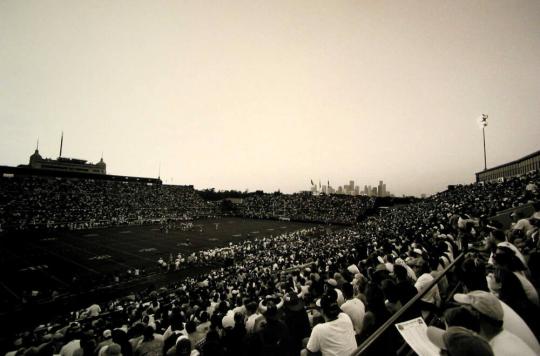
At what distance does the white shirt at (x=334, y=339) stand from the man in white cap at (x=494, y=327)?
149 centimetres

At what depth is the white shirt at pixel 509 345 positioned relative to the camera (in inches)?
80.1

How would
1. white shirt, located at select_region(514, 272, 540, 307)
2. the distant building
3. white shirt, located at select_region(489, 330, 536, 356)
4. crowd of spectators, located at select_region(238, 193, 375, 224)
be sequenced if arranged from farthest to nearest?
the distant building → crowd of spectators, located at select_region(238, 193, 375, 224) → white shirt, located at select_region(514, 272, 540, 307) → white shirt, located at select_region(489, 330, 536, 356)

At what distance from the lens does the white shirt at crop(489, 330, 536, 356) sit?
6.68ft

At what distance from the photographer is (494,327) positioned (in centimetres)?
225

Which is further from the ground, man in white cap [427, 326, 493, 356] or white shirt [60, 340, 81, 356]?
man in white cap [427, 326, 493, 356]

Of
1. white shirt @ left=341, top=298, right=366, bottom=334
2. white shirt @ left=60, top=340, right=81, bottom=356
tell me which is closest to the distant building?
white shirt @ left=60, top=340, right=81, bottom=356

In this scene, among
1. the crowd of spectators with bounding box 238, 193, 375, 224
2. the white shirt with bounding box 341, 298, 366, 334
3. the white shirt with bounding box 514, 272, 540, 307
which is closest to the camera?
the white shirt with bounding box 514, 272, 540, 307

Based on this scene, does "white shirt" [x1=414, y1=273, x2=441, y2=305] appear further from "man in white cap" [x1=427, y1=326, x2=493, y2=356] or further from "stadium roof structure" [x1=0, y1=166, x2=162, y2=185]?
"stadium roof structure" [x1=0, y1=166, x2=162, y2=185]

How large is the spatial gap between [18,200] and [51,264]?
3654 centimetres

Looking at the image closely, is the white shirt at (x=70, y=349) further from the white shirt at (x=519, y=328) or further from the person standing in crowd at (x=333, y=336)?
the white shirt at (x=519, y=328)

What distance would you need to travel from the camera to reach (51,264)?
22.7 meters

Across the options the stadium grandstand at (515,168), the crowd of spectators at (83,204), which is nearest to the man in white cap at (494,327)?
the stadium grandstand at (515,168)

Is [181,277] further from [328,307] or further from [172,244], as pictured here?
[328,307]

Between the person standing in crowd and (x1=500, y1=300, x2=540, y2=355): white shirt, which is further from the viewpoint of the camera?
the person standing in crowd
